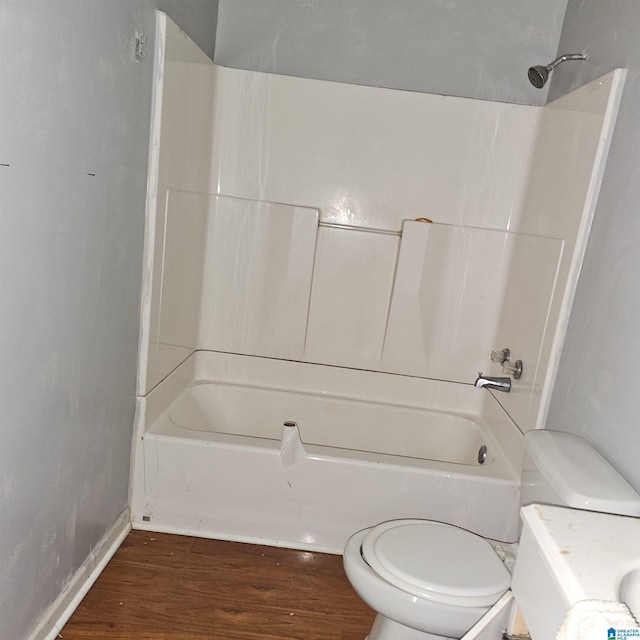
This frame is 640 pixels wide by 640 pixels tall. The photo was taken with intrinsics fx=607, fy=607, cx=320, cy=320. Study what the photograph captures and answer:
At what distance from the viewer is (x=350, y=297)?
274cm

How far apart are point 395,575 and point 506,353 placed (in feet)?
3.76

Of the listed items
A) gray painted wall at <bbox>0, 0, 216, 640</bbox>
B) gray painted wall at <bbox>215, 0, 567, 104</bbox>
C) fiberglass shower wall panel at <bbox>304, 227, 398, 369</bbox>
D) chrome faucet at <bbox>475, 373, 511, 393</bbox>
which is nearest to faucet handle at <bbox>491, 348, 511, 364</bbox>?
chrome faucet at <bbox>475, 373, 511, 393</bbox>

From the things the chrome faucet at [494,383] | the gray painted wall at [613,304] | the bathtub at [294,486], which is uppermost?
the gray painted wall at [613,304]

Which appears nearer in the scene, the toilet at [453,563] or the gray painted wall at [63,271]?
the gray painted wall at [63,271]

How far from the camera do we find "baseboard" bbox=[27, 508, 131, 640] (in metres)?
1.63

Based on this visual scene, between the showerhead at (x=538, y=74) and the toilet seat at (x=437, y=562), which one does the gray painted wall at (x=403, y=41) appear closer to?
the showerhead at (x=538, y=74)

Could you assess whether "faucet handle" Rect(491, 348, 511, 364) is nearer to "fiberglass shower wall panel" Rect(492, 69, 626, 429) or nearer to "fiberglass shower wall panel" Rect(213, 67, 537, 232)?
"fiberglass shower wall panel" Rect(492, 69, 626, 429)

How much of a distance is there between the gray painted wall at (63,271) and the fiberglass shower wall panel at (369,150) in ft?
2.51

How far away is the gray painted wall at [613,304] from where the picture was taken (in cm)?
152

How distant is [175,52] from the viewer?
202 cm

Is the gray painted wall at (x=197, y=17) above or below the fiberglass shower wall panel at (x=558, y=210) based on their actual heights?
above

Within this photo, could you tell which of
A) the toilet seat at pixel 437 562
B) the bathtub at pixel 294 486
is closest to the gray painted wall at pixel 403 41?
the bathtub at pixel 294 486

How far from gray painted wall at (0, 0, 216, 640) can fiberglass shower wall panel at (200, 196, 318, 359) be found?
0.73 meters

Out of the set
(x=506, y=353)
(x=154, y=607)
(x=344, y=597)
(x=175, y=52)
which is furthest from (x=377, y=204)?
(x=154, y=607)
